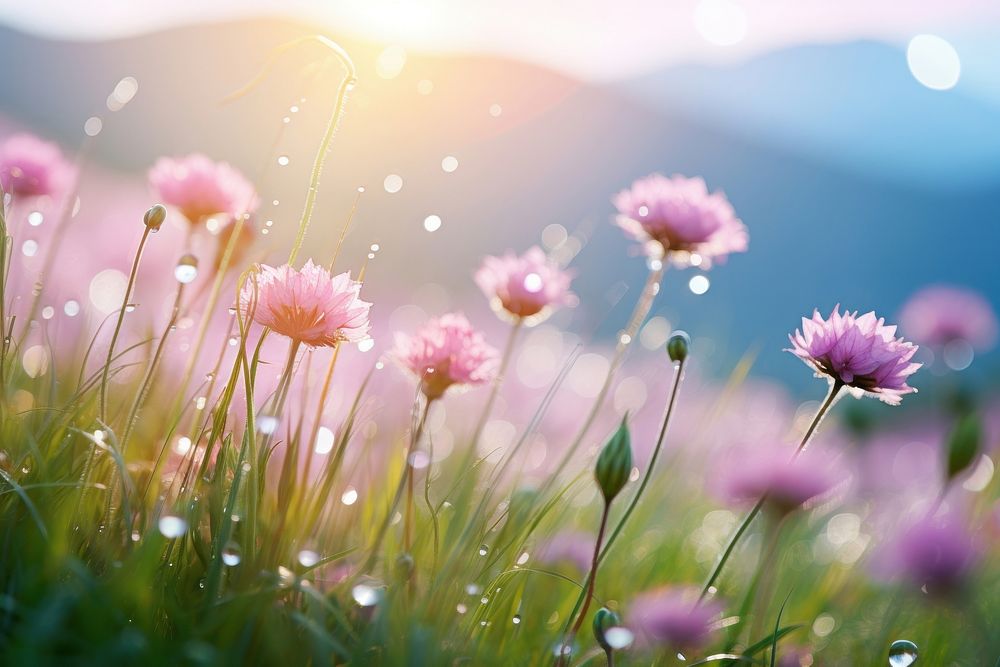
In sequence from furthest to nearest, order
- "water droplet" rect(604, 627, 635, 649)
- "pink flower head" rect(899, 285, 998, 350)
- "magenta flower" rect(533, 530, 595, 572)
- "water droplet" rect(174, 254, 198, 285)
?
"pink flower head" rect(899, 285, 998, 350) < "magenta flower" rect(533, 530, 595, 572) < "water droplet" rect(174, 254, 198, 285) < "water droplet" rect(604, 627, 635, 649)

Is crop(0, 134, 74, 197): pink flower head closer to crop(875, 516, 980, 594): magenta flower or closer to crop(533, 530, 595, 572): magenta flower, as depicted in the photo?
crop(533, 530, 595, 572): magenta flower

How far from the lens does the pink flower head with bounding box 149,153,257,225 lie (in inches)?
60.1

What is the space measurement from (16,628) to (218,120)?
10.6 m

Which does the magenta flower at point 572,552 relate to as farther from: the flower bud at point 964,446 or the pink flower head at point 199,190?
the pink flower head at point 199,190

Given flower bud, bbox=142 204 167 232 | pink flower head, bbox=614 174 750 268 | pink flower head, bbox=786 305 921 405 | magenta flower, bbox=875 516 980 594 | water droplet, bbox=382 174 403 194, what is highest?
pink flower head, bbox=614 174 750 268

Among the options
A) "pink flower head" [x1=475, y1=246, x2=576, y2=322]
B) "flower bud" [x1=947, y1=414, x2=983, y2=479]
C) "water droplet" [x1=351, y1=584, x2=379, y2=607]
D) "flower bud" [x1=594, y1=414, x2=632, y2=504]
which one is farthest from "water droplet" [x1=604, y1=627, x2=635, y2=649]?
"flower bud" [x1=947, y1=414, x2=983, y2=479]

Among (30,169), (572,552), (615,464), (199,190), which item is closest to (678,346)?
(615,464)

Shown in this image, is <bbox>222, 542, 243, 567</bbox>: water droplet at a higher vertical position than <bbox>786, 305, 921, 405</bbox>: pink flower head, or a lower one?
lower

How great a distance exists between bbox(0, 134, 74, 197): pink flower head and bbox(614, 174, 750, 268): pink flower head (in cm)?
106

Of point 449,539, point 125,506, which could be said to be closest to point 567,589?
point 449,539

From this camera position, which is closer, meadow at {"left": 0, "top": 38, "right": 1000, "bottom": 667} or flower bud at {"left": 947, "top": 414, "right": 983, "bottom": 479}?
meadow at {"left": 0, "top": 38, "right": 1000, "bottom": 667}

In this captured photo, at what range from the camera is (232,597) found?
0.91m

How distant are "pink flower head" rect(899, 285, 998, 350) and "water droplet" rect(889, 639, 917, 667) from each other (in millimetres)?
1944

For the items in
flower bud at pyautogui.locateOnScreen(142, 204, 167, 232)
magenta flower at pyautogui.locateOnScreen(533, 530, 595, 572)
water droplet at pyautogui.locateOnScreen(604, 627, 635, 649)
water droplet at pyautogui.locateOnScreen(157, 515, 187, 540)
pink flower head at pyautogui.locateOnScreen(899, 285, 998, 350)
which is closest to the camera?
water droplet at pyautogui.locateOnScreen(157, 515, 187, 540)
